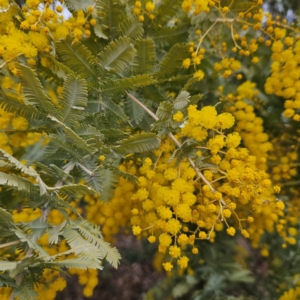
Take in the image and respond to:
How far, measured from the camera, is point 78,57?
1.00 m

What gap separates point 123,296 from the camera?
8.31 ft

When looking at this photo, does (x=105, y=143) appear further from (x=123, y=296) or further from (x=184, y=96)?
(x=123, y=296)

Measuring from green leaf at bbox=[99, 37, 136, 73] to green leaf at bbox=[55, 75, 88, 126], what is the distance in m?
0.14

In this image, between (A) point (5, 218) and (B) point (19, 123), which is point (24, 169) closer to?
(A) point (5, 218)

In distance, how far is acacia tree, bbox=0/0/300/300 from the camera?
2.82ft

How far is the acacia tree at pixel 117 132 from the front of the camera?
0.86m

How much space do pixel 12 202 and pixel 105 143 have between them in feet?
1.24

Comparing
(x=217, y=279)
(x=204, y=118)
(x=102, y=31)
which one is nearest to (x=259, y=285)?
(x=217, y=279)

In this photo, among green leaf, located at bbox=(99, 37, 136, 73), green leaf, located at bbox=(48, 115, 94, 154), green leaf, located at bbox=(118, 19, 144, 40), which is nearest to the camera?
green leaf, located at bbox=(48, 115, 94, 154)

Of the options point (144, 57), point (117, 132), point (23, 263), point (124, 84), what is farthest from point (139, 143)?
point (23, 263)

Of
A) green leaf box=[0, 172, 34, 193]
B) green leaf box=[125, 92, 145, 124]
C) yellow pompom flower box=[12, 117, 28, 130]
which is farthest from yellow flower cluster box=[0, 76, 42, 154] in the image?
green leaf box=[125, 92, 145, 124]

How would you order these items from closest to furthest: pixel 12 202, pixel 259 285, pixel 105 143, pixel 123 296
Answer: pixel 105 143 → pixel 12 202 → pixel 259 285 → pixel 123 296

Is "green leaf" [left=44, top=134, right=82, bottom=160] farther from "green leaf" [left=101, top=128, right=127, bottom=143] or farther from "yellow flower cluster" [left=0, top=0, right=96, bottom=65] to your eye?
"yellow flower cluster" [left=0, top=0, right=96, bottom=65]

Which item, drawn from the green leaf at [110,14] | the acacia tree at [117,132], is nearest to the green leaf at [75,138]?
the acacia tree at [117,132]
